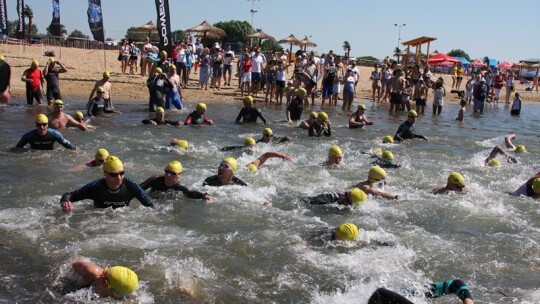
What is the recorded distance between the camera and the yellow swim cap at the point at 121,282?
5.04m

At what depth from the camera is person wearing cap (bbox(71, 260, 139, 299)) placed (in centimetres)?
505

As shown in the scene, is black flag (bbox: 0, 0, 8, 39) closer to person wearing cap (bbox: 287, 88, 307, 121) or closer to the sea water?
the sea water

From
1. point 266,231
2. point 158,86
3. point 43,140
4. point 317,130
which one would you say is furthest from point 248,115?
point 266,231

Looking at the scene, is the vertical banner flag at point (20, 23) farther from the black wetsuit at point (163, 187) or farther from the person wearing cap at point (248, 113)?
the black wetsuit at point (163, 187)

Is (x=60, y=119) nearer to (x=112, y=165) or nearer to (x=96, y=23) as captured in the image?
(x=112, y=165)

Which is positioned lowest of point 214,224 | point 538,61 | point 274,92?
point 214,224

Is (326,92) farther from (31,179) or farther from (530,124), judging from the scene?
(31,179)

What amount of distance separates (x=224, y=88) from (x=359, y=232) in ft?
56.8

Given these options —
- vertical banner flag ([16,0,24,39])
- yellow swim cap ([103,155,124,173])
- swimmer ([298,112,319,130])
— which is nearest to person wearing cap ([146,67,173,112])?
swimmer ([298,112,319,130])

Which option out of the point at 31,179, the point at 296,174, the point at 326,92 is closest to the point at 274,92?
the point at 326,92

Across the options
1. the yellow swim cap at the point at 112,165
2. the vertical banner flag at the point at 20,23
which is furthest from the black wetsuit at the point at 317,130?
the vertical banner flag at the point at 20,23

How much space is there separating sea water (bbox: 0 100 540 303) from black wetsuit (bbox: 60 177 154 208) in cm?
16

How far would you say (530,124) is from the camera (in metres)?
22.7

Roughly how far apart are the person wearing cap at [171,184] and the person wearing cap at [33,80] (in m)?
9.88
